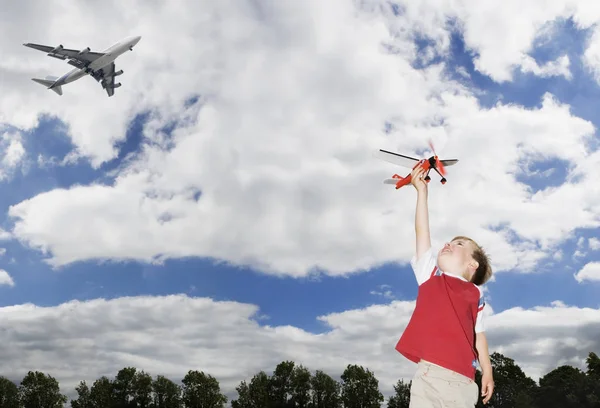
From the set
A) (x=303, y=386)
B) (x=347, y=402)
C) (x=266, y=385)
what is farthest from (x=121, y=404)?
(x=347, y=402)

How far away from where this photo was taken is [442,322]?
5.27 metres

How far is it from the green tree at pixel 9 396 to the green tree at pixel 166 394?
23.0 meters

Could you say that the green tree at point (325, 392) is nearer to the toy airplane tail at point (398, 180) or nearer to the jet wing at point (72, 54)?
the jet wing at point (72, 54)

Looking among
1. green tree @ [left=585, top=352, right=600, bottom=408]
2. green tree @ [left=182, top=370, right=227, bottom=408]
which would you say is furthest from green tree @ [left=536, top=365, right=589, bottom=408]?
green tree @ [left=182, top=370, right=227, bottom=408]

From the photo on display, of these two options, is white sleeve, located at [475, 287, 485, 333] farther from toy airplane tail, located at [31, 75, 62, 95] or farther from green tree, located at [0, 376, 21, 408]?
green tree, located at [0, 376, 21, 408]

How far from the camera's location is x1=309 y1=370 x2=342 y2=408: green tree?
314ft

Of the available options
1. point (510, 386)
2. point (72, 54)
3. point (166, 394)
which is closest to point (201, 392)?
point (166, 394)

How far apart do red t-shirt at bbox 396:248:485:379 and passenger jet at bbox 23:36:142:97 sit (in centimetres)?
6265

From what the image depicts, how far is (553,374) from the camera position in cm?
8669

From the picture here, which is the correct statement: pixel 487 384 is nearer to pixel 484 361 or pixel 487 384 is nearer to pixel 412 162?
pixel 484 361

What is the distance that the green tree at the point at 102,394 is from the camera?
326 ft

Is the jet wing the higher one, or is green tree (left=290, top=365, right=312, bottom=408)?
the jet wing

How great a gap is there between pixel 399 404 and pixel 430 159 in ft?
310

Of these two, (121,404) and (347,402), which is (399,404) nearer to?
(347,402)
